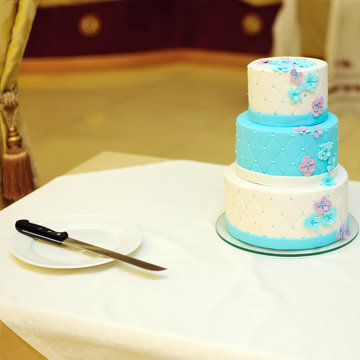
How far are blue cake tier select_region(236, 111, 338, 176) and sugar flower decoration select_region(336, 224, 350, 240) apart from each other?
10 centimetres

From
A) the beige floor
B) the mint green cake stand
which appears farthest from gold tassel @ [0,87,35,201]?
the beige floor

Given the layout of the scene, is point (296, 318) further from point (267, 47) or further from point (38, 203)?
point (267, 47)

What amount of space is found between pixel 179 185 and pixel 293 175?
325 millimetres

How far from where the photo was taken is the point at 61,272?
92cm

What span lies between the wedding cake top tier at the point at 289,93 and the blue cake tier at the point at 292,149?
16mm

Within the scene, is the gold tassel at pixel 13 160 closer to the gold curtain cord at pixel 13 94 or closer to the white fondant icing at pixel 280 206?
the gold curtain cord at pixel 13 94

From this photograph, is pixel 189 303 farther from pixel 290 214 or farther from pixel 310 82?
pixel 310 82

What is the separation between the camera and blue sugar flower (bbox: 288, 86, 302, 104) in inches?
37.3

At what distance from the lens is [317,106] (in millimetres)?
965

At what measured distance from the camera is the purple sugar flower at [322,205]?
963 mm

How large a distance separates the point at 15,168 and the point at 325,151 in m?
0.90

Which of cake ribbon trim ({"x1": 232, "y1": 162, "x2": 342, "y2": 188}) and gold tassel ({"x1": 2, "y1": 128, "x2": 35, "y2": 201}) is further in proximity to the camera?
gold tassel ({"x1": 2, "y1": 128, "x2": 35, "y2": 201})

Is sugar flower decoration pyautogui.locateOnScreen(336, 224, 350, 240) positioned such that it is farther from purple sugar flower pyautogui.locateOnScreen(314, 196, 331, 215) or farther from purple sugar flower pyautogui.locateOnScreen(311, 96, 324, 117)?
purple sugar flower pyautogui.locateOnScreen(311, 96, 324, 117)

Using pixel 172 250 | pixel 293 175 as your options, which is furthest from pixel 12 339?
pixel 293 175
